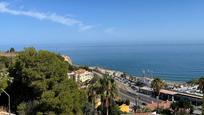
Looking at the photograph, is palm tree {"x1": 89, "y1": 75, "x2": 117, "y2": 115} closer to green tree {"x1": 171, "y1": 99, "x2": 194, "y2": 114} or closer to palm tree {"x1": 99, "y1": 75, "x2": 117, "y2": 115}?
palm tree {"x1": 99, "y1": 75, "x2": 117, "y2": 115}

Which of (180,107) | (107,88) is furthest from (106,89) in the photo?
(180,107)

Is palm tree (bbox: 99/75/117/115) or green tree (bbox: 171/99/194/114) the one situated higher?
palm tree (bbox: 99/75/117/115)

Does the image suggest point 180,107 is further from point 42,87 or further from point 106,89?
point 42,87

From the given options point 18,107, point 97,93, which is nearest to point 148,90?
point 97,93

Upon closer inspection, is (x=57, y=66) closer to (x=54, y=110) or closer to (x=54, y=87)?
(x=54, y=87)

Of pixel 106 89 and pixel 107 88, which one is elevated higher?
pixel 107 88

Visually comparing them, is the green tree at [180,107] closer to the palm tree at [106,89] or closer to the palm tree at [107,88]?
the palm tree at [106,89]

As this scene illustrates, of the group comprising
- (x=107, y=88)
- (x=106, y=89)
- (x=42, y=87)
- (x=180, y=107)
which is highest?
(x=42, y=87)

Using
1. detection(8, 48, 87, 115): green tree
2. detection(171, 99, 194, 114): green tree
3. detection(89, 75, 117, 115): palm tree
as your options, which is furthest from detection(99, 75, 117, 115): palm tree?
detection(171, 99, 194, 114): green tree

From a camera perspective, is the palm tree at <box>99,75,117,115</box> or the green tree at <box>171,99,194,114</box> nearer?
the palm tree at <box>99,75,117,115</box>
